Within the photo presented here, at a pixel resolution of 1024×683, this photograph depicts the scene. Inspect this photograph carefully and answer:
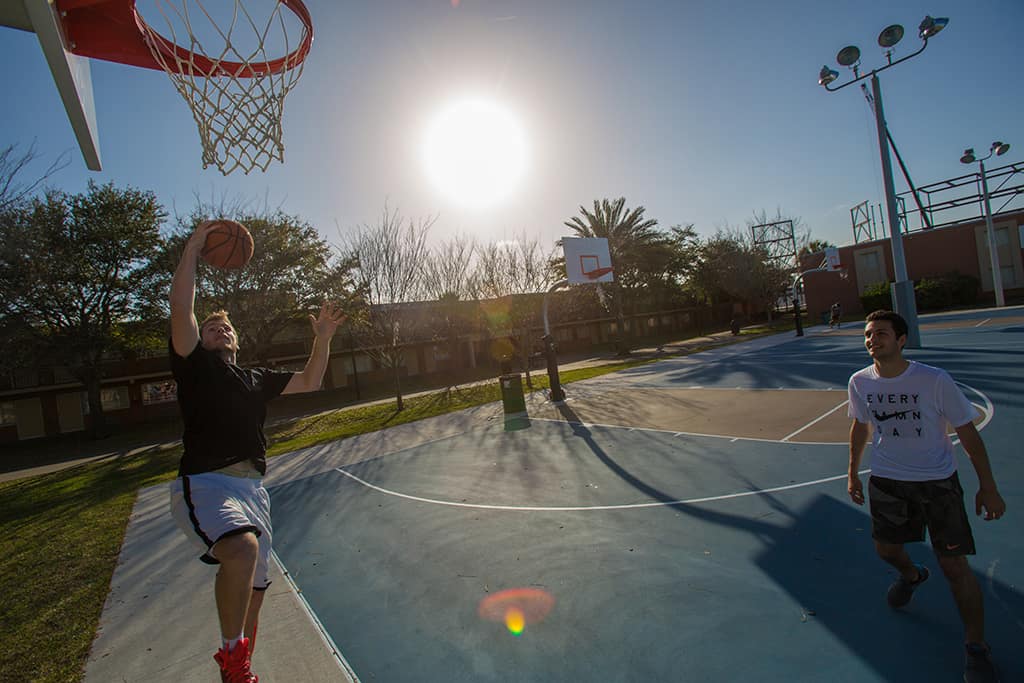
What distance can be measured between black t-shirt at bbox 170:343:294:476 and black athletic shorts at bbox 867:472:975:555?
3.67 metres

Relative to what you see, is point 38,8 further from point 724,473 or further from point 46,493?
point 46,493

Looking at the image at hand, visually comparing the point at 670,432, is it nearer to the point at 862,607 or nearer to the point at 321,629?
the point at 862,607

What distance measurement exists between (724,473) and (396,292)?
16.0 metres

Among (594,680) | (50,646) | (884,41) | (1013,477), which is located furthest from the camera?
(884,41)

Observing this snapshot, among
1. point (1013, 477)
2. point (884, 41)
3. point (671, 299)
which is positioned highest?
point (884, 41)

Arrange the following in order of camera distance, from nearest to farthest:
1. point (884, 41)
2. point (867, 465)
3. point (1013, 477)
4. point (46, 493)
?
point (1013, 477) < point (867, 465) < point (46, 493) < point (884, 41)

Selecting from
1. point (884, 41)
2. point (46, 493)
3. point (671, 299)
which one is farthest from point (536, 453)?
point (671, 299)

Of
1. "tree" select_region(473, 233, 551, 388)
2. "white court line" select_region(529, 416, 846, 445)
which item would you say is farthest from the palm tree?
"white court line" select_region(529, 416, 846, 445)

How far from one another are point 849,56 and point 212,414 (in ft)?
57.3

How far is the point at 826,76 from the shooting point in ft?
46.7

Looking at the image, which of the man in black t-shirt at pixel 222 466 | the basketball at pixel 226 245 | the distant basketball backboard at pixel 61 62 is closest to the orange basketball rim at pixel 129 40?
the distant basketball backboard at pixel 61 62

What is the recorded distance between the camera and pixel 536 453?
8.73 meters

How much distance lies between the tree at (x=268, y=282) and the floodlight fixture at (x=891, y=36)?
56.9 feet

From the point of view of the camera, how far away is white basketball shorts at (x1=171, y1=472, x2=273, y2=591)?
2455 millimetres
